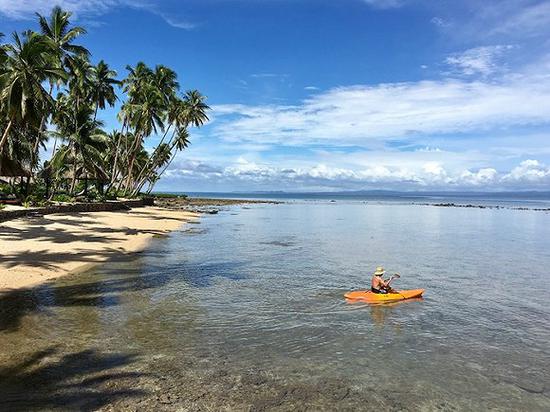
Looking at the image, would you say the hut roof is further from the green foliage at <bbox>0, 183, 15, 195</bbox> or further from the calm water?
the calm water

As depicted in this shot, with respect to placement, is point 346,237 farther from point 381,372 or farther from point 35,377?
point 35,377

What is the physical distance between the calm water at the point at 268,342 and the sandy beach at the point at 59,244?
1.26 m


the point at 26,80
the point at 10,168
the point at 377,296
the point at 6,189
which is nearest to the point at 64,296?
the point at 377,296

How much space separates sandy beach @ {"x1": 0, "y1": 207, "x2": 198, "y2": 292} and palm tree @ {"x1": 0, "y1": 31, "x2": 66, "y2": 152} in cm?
661

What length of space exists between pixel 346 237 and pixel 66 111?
1152 inches

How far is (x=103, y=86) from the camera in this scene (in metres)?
51.2

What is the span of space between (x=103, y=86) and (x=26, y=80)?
24.8 metres

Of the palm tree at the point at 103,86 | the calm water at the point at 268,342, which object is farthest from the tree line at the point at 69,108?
the calm water at the point at 268,342

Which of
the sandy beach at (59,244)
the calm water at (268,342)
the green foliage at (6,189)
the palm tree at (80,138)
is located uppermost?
the palm tree at (80,138)

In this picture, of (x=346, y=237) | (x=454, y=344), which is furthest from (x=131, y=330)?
(x=346, y=237)

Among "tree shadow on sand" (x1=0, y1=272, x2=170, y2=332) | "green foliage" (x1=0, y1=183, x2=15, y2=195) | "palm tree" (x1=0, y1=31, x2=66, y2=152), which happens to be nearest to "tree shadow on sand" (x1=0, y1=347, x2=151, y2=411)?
"tree shadow on sand" (x1=0, y1=272, x2=170, y2=332)

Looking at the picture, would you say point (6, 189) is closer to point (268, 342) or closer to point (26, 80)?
point (26, 80)

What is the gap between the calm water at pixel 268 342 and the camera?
749 cm

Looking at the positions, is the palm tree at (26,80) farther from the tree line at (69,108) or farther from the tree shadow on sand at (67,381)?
the tree shadow on sand at (67,381)
